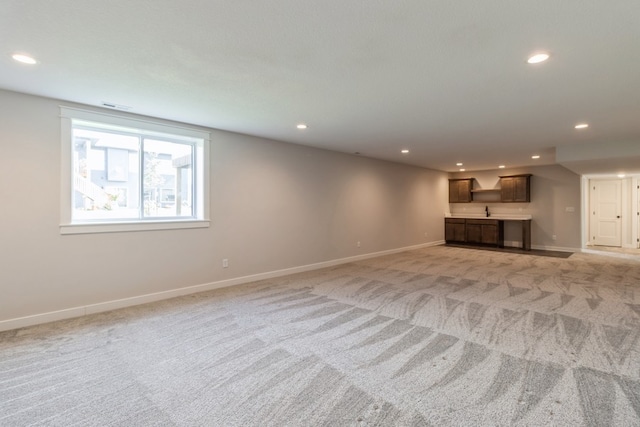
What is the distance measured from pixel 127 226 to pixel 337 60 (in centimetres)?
332

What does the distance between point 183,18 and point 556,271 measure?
7032mm

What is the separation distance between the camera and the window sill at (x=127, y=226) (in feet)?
11.8

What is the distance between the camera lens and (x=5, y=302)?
3207 mm

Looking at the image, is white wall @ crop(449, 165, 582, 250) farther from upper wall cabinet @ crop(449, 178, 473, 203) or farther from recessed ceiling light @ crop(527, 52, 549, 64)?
recessed ceiling light @ crop(527, 52, 549, 64)

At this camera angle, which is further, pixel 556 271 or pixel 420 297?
pixel 556 271

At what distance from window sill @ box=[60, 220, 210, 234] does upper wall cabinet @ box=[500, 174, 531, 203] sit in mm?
8579

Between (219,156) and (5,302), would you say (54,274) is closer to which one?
(5,302)

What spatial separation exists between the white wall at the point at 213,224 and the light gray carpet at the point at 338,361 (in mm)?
444

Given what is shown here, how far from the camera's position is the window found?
12.1 ft

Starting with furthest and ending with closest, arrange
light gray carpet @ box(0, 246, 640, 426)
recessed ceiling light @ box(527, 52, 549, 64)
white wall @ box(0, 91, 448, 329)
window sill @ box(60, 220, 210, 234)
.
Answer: window sill @ box(60, 220, 210, 234) → white wall @ box(0, 91, 448, 329) → recessed ceiling light @ box(527, 52, 549, 64) → light gray carpet @ box(0, 246, 640, 426)

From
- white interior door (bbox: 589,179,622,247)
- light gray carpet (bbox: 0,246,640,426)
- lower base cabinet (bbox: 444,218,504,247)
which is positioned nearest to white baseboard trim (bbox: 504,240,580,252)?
lower base cabinet (bbox: 444,218,504,247)

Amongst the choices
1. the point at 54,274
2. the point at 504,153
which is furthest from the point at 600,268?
the point at 54,274

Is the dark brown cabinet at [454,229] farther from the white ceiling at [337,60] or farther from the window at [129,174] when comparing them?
the window at [129,174]

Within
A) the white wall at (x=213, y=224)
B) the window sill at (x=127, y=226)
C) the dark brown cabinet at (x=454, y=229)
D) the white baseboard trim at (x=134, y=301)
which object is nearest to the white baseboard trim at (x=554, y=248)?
the dark brown cabinet at (x=454, y=229)
